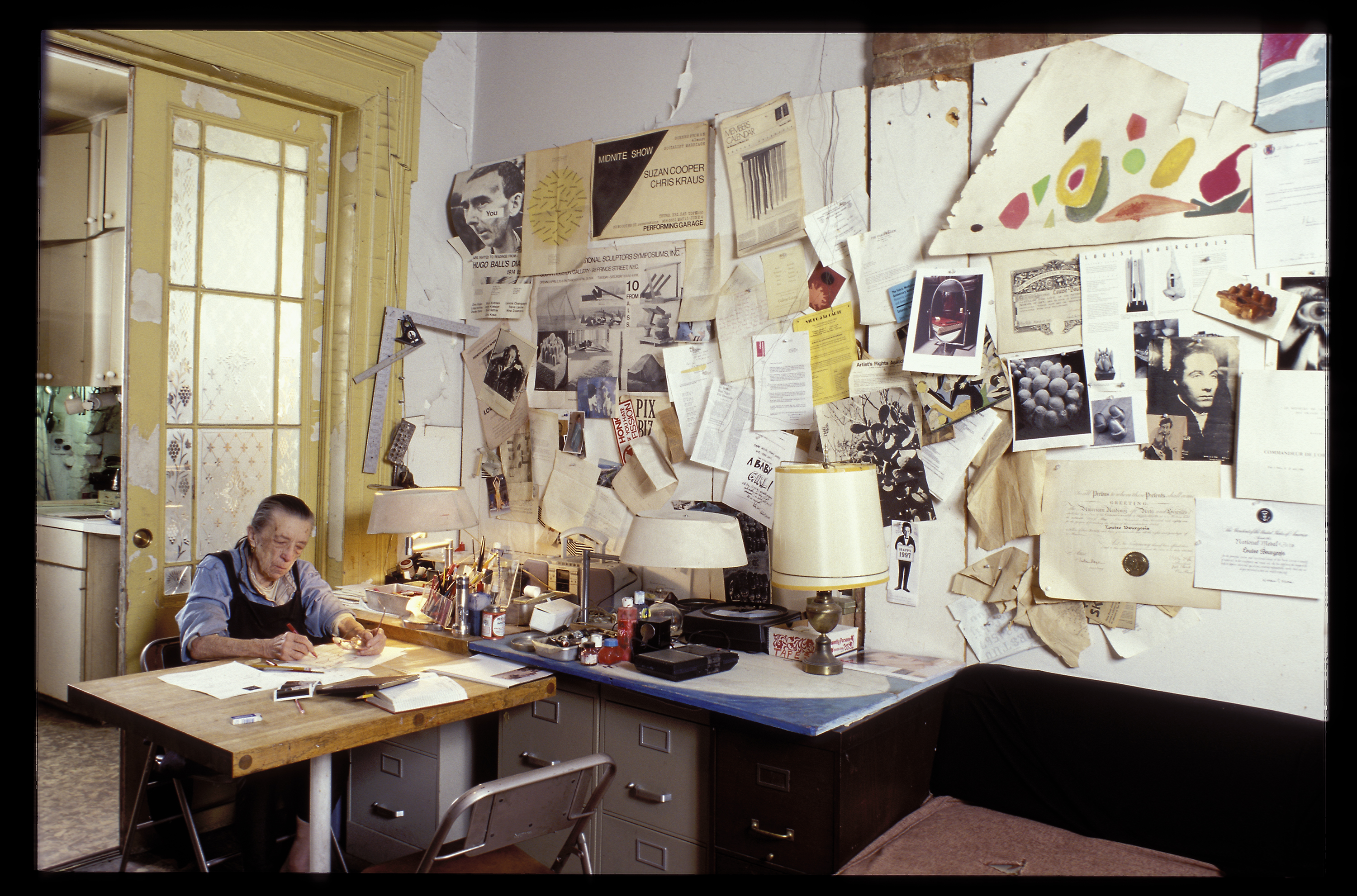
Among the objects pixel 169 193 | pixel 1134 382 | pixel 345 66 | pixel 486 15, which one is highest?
pixel 345 66

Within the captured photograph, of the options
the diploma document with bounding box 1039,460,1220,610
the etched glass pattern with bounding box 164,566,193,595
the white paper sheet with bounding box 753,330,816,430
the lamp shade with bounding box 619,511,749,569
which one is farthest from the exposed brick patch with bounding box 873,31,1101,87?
the etched glass pattern with bounding box 164,566,193,595

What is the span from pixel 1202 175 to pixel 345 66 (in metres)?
3.12

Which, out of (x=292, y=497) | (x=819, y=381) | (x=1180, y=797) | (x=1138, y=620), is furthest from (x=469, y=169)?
(x=1180, y=797)

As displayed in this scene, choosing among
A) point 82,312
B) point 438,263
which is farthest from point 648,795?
point 82,312

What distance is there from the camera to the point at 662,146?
130 inches

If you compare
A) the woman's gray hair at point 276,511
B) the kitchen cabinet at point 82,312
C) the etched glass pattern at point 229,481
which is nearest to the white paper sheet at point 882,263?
the woman's gray hair at point 276,511

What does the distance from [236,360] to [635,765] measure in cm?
231

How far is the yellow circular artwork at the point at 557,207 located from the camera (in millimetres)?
3568

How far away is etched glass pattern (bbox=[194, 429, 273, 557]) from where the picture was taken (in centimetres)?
346

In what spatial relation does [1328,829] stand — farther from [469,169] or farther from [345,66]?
[345,66]

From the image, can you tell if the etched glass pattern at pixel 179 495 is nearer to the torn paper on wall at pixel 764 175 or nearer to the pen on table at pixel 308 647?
the pen on table at pixel 308 647

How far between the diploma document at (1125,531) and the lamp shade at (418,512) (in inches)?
81.5

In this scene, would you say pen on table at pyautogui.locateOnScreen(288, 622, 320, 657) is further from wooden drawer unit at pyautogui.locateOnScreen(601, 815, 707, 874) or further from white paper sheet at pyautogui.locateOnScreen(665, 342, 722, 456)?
white paper sheet at pyautogui.locateOnScreen(665, 342, 722, 456)

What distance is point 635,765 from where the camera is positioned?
95.6 inches
